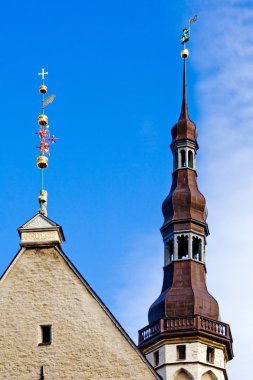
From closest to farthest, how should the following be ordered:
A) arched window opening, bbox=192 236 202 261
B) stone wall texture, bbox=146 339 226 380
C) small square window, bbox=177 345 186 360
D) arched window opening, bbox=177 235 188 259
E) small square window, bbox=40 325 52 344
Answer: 1. small square window, bbox=40 325 52 344
2. stone wall texture, bbox=146 339 226 380
3. small square window, bbox=177 345 186 360
4. arched window opening, bbox=177 235 188 259
5. arched window opening, bbox=192 236 202 261

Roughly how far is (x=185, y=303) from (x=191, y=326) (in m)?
1.46

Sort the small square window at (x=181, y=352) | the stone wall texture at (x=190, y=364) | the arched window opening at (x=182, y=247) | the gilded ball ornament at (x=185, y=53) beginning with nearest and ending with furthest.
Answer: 1. the stone wall texture at (x=190, y=364)
2. the small square window at (x=181, y=352)
3. the arched window opening at (x=182, y=247)
4. the gilded ball ornament at (x=185, y=53)

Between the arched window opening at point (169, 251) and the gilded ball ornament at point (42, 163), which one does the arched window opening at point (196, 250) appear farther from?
the gilded ball ornament at point (42, 163)

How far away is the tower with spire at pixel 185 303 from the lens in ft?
130

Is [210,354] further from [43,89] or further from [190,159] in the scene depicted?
[43,89]

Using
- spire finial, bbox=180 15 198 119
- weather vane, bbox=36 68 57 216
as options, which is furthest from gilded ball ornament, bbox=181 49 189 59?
weather vane, bbox=36 68 57 216

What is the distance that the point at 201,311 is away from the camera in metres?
40.7

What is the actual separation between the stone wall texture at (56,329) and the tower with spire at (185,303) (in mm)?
19152

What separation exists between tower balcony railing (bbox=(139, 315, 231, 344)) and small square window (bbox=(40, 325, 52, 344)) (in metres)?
19.8

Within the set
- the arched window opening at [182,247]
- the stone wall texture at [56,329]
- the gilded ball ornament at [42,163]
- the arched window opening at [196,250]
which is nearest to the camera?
the stone wall texture at [56,329]

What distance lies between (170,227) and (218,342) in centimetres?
474

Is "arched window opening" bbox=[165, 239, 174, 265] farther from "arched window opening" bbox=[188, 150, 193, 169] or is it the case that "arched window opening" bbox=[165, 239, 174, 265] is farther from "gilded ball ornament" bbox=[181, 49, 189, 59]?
"gilded ball ornament" bbox=[181, 49, 189, 59]

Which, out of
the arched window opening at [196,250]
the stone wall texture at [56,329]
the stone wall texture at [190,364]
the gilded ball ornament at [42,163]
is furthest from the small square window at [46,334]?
the arched window opening at [196,250]

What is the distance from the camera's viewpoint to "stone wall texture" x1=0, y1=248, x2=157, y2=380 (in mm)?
19750
